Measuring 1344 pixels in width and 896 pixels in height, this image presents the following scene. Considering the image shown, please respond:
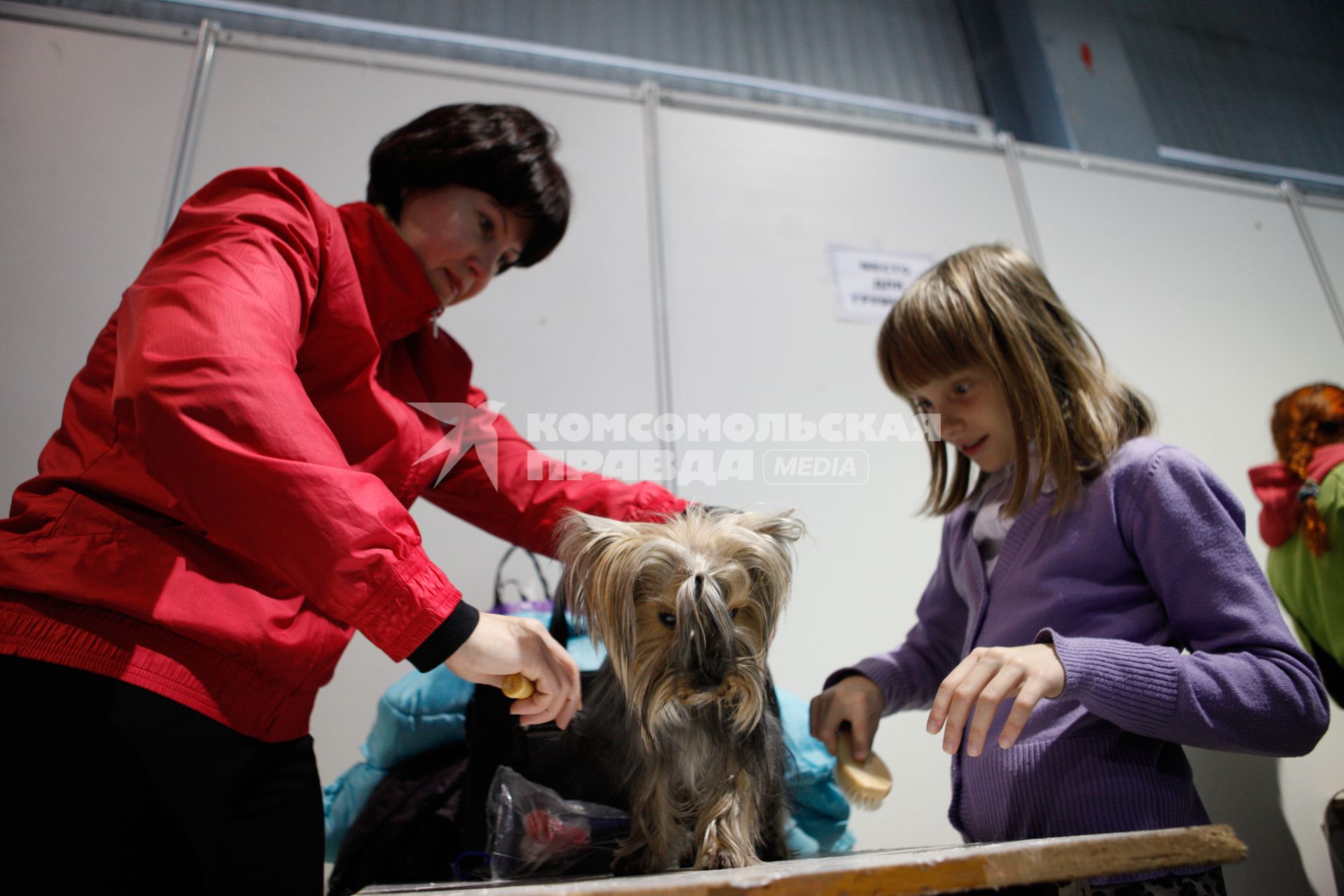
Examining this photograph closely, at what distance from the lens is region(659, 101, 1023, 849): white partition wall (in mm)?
1277

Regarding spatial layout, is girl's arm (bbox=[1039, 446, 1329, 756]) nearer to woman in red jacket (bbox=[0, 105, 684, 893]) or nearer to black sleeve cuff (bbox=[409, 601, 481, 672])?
woman in red jacket (bbox=[0, 105, 684, 893])

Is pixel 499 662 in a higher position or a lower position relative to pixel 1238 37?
lower

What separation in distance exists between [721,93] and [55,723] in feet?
7.77

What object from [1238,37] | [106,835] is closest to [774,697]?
[106,835]

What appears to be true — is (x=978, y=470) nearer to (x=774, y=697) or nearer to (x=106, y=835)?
(x=774, y=697)

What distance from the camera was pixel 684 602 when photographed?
2.89 ft

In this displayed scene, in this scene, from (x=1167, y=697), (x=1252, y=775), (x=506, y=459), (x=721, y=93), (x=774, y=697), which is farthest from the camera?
(x=721, y=93)

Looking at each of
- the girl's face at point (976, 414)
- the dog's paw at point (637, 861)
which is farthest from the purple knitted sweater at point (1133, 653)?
the dog's paw at point (637, 861)

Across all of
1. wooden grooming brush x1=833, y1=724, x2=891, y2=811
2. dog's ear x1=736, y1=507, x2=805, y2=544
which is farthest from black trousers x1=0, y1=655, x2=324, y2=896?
wooden grooming brush x1=833, y1=724, x2=891, y2=811

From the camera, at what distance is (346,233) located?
1076 millimetres

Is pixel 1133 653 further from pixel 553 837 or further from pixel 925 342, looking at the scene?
pixel 553 837

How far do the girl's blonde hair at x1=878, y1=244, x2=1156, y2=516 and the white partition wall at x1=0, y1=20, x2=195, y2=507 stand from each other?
1445 mm

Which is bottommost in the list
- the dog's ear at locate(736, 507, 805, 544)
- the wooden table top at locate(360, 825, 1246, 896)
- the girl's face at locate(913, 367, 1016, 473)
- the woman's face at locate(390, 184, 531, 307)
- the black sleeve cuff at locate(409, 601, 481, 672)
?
the wooden table top at locate(360, 825, 1246, 896)

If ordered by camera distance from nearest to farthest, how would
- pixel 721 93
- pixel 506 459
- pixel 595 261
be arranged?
pixel 506 459 → pixel 595 261 → pixel 721 93
